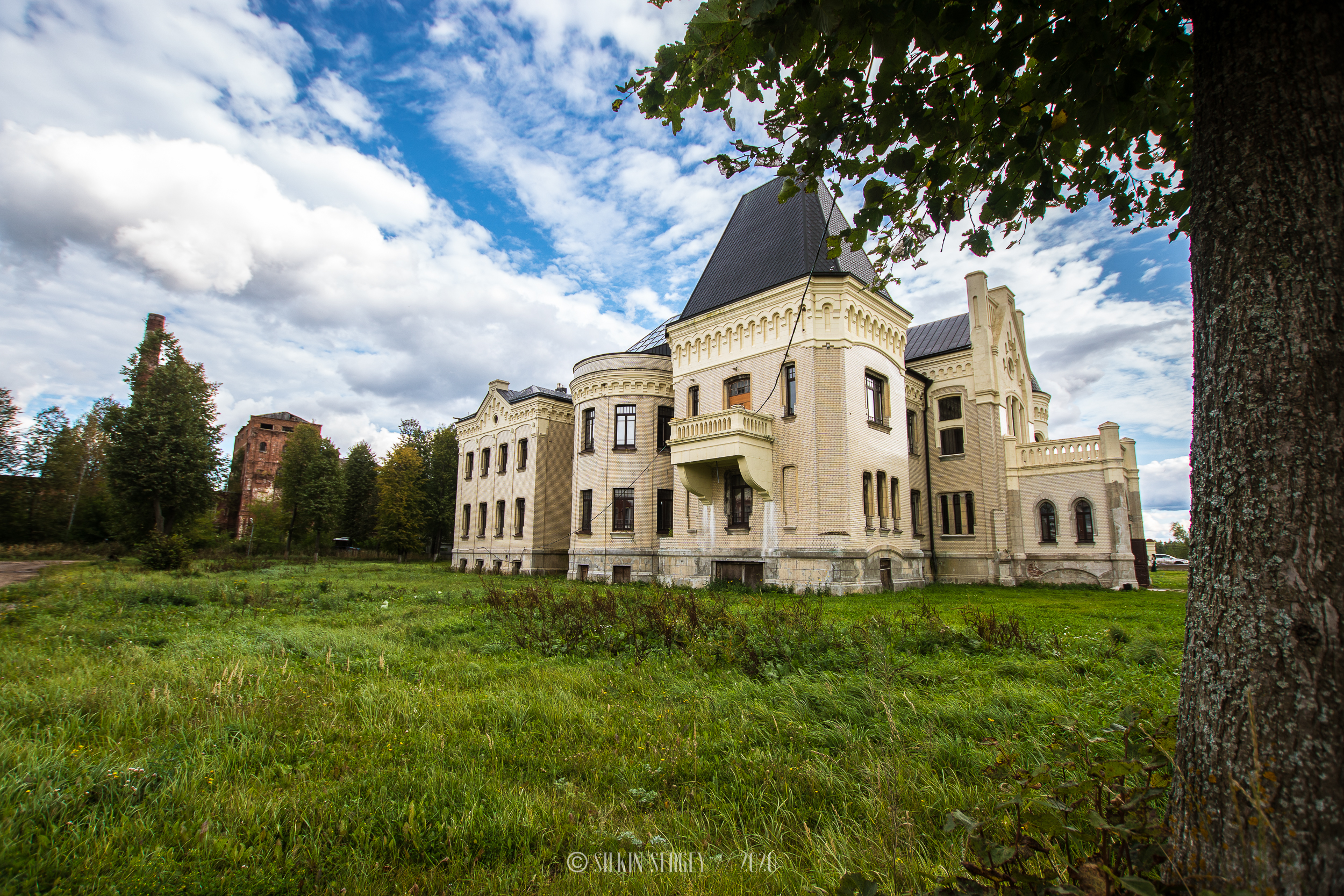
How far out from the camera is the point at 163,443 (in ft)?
101

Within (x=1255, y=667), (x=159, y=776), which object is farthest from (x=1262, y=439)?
(x=159, y=776)

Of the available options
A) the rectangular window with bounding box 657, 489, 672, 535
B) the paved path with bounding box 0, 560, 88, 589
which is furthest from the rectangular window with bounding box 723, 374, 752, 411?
the paved path with bounding box 0, 560, 88, 589

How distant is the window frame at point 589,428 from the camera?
2795cm

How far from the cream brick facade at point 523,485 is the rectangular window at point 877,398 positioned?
1613cm

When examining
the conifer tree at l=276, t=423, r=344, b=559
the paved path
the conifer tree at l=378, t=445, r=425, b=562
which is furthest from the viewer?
the conifer tree at l=378, t=445, r=425, b=562

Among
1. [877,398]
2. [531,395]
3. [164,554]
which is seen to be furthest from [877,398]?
[164,554]

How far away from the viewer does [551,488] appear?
106 ft

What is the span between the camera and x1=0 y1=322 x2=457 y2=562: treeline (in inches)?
1207

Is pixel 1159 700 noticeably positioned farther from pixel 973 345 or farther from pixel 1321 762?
pixel 973 345

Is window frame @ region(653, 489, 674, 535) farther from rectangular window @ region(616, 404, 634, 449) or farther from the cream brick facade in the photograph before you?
the cream brick facade

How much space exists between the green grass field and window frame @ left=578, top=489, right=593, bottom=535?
18.6 meters

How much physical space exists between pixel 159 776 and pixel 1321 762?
5.71m

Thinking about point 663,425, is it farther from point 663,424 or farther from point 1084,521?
point 1084,521

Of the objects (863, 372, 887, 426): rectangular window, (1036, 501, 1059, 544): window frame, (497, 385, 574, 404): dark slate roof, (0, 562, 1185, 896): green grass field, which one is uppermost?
(497, 385, 574, 404): dark slate roof
